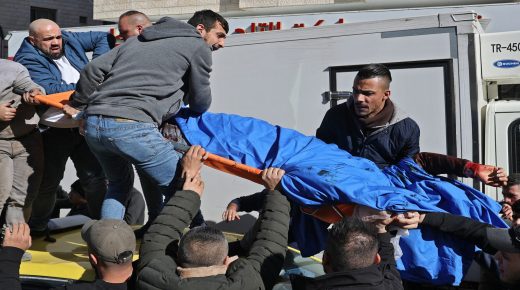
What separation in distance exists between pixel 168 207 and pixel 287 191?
60 cm

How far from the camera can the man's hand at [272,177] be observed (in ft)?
12.2

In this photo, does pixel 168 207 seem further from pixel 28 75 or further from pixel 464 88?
pixel 464 88

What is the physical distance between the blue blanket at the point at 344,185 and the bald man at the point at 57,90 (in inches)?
39.7

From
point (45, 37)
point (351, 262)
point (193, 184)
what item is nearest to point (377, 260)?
point (351, 262)

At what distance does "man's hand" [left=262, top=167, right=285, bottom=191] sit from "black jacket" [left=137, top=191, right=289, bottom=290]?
0.30ft

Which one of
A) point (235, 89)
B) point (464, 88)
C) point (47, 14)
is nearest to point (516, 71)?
point (464, 88)

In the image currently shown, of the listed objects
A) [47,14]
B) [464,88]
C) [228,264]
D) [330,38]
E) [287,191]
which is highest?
[47,14]

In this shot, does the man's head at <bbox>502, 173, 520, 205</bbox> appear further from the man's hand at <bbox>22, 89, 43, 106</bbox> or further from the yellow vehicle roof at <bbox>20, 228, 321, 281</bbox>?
the man's hand at <bbox>22, 89, 43, 106</bbox>

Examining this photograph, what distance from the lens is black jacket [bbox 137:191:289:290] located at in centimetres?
303

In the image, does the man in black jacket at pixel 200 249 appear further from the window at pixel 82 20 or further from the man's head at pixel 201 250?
the window at pixel 82 20

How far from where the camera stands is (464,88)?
557 centimetres

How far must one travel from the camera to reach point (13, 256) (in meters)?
3.16

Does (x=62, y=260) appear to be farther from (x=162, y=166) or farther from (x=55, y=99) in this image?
(x=55, y=99)

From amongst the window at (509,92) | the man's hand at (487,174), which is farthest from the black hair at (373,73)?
the window at (509,92)
